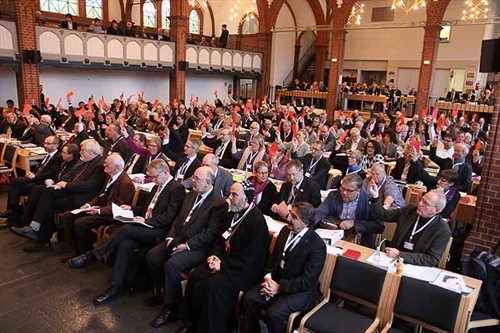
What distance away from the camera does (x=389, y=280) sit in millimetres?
3430

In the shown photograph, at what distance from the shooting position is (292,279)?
359cm

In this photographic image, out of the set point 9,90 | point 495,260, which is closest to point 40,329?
point 495,260

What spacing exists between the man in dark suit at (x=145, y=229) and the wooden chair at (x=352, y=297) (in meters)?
2.12

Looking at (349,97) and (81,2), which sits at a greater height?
(81,2)

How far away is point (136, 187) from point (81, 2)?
17643mm

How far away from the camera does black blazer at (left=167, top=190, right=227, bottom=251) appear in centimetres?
440

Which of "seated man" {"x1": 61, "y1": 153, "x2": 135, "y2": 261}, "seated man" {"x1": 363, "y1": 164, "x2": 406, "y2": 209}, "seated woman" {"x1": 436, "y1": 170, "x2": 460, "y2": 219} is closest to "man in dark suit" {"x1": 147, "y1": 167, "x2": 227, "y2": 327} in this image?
"seated man" {"x1": 61, "y1": 153, "x2": 135, "y2": 261}

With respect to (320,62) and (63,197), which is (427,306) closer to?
(63,197)

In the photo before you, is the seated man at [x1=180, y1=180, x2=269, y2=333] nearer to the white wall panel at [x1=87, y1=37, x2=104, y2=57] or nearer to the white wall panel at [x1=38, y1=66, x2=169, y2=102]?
the white wall panel at [x1=87, y1=37, x2=104, y2=57]

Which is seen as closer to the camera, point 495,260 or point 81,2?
point 495,260

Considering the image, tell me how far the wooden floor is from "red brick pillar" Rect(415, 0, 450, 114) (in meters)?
16.6

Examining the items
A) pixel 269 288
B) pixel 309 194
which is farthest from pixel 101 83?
pixel 269 288

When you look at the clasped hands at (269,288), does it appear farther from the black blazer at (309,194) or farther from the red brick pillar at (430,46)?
the red brick pillar at (430,46)

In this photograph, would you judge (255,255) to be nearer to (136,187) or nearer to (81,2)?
(136,187)
